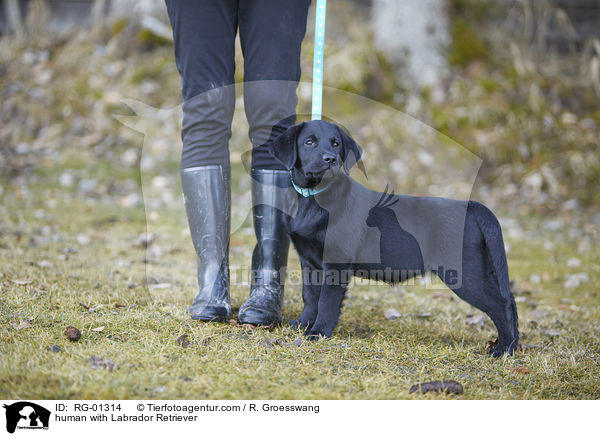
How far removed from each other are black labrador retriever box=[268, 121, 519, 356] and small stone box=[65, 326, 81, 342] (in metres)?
0.84

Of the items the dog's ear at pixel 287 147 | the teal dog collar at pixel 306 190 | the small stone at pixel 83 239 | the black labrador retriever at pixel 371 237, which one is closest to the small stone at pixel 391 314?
the black labrador retriever at pixel 371 237

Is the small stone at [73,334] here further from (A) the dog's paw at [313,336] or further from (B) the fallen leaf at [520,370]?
(B) the fallen leaf at [520,370]

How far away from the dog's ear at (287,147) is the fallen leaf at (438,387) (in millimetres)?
928

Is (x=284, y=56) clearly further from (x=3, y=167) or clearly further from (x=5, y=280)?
(x=3, y=167)

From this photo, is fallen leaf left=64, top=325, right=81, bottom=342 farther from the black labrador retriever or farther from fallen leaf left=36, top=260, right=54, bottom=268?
fallen leaf left=36, top=260, right=54, bottom=268

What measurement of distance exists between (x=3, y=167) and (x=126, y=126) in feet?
4.45

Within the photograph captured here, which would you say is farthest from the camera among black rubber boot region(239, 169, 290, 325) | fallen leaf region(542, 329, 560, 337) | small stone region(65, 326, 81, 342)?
fallen leaf region(542, 329, 560, 337)

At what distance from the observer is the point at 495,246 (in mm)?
1984

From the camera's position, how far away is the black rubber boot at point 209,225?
2141mm

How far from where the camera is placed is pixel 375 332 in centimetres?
219

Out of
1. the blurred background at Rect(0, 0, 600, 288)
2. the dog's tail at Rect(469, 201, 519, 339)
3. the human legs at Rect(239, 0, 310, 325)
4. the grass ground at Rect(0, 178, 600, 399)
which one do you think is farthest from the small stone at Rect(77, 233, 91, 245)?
the dog's tail at Rect(469, 201, 519, 339)
